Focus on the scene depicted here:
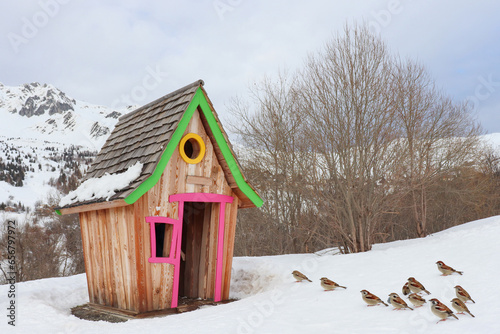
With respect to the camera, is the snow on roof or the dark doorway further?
the dark doorway

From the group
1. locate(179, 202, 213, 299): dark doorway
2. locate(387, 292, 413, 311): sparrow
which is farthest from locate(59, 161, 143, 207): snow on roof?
locate(387, 292, 413, 311): sparrow

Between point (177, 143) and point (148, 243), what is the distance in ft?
6.13

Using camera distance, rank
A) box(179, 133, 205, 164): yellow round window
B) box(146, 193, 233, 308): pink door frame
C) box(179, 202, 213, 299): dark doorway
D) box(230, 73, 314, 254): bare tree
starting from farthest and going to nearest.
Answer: box(230, 73, 314, 254): bare tree < box(179, 202, 213, 299): dark doorway < box(179, 133, 205, 164): yellow round window < box(146, 193, 233, 308): pink door frame

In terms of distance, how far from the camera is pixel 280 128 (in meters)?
18.1

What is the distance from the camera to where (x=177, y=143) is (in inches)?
288

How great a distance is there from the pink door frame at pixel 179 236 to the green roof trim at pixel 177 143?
1.53 ft

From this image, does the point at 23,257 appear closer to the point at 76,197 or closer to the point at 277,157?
the point at 277,157

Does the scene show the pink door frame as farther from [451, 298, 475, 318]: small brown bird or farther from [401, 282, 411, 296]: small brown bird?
[451, 298, 475, 318]: small brown bird

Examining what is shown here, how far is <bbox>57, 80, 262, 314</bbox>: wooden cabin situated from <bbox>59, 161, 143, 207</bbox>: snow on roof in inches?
1.1

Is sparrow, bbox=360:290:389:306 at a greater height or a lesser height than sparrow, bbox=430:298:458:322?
lesser

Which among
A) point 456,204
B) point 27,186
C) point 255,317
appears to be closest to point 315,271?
point 255,317

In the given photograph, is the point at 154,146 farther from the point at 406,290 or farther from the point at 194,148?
the point at 406,290

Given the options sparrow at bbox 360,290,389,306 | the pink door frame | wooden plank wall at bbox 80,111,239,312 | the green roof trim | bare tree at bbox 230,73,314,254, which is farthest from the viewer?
bare tree at bbox 230,73,314,254

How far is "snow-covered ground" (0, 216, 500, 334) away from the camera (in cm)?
488
